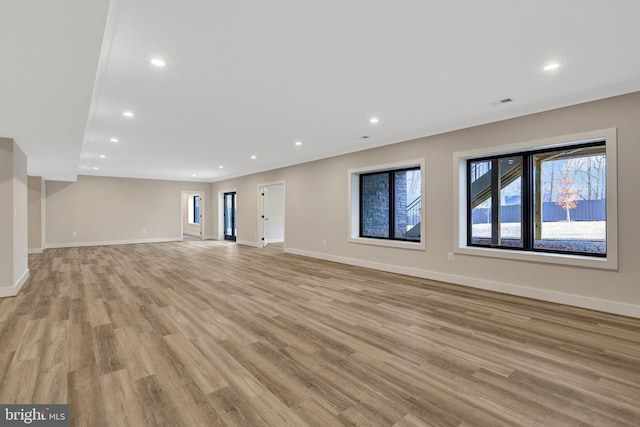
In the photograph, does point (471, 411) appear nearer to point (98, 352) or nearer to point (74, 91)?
point (98, 352)

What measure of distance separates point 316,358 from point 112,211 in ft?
35.7

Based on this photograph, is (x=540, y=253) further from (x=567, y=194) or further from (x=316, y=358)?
(x=316, y=358)

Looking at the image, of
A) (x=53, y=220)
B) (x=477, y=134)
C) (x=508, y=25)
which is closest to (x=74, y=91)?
(x=508, y=25)

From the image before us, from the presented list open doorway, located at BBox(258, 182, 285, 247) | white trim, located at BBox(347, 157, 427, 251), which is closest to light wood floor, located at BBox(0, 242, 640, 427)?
white trim, located at BBox(347, 157, 427, 251)

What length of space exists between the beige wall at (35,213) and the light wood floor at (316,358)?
5259 millimetres

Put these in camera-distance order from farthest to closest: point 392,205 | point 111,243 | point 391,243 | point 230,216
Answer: point 230,216
point 111,243
point 392,205
point 391,243

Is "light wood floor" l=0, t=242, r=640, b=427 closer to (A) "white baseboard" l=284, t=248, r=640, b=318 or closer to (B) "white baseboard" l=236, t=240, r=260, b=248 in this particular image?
(A) "white baseboard" l=284, t=248, r=640, b=318

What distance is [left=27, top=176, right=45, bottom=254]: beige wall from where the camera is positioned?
8094mm

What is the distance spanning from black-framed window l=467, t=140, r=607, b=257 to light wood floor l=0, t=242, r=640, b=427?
0.94 metres

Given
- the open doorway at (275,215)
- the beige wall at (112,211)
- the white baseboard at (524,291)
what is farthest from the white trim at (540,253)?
the beige wall at (112,211)

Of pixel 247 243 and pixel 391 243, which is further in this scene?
pixel 247 243

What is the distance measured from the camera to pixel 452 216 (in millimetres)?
4738

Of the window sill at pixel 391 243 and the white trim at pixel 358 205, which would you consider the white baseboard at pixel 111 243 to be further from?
the window sill at pixel 391 243

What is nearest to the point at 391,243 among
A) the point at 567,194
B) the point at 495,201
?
the point at 495,201
